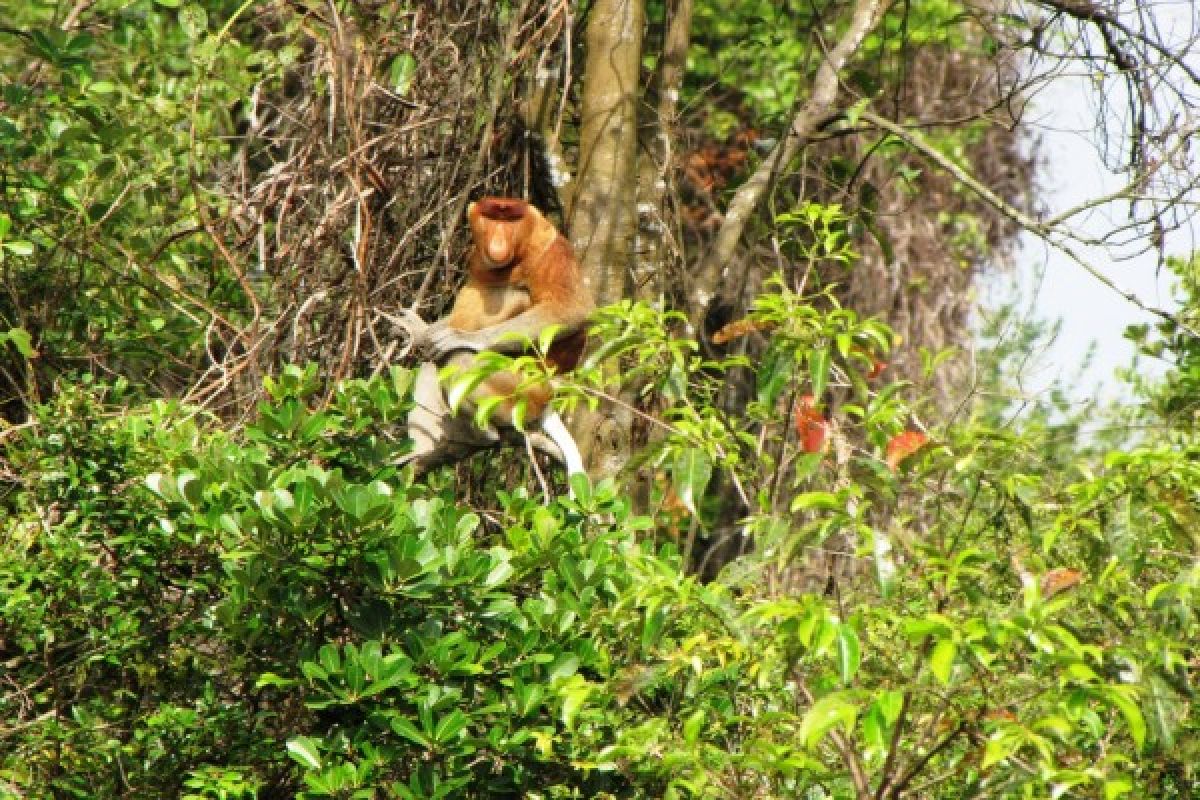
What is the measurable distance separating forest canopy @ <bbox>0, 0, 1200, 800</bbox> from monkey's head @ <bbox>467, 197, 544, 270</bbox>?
291 mm

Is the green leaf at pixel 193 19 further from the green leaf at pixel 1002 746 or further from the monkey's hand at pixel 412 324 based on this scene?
the green leaf at pixel 1002 746

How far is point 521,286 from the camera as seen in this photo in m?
3.76

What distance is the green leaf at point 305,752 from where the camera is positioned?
2.81m

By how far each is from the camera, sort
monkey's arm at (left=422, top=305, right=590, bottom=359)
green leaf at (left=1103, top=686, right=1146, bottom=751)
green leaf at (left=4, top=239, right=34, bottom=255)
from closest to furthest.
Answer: green leaf at (left=1103, top=686, right=1146, bottom=751), monkey's arm at (left=422, top=305, right=590, bottom=359), green leaf at (left=4, top=239, right=34, bottom=255)

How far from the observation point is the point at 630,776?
268 cm

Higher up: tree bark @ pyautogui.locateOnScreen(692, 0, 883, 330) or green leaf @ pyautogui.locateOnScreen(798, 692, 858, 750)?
tree bark @ pyautogui.locateOnScreen(692, 0, 883, 330)

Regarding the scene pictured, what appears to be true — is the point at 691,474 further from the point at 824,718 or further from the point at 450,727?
the point at 450,727

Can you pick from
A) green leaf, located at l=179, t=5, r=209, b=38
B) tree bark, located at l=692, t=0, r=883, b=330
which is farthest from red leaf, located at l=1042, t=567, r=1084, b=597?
green leaf, located at l=179, t=5, r=209, b=38

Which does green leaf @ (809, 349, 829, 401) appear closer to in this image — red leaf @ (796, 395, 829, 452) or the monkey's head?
red leaf @ (796, 395, 829, 452)

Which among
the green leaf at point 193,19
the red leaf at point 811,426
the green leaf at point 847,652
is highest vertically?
the green leaf at point 193,19

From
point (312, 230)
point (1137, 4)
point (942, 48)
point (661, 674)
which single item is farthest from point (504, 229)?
point (942, 48)

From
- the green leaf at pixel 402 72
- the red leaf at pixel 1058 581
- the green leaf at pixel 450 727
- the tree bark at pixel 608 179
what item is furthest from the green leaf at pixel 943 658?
the green leaf at pixel 402 72

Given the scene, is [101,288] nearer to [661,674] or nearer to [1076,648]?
[661,674]

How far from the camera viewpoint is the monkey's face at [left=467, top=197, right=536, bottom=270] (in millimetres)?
3684
